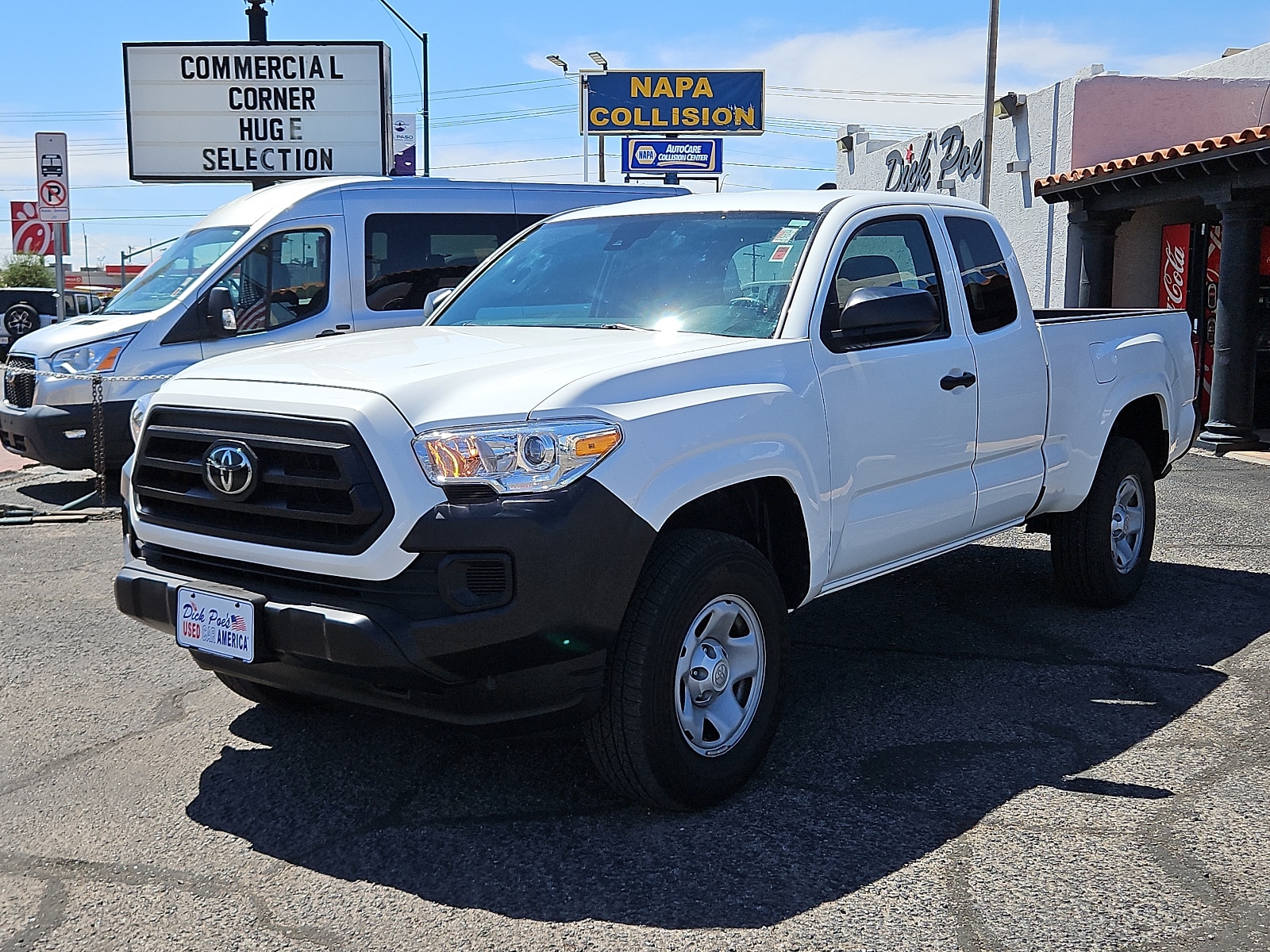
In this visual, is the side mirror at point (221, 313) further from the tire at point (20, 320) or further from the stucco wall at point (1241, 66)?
the tire at point (20, 320)

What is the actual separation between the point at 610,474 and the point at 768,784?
127 cm

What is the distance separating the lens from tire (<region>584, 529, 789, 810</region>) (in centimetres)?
365

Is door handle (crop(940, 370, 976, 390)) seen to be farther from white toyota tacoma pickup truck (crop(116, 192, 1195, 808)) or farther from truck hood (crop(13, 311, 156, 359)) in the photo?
truck hood (crop(13, 311, 156, 359))

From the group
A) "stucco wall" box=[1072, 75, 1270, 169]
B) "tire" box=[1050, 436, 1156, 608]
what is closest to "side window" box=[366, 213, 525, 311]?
"tire" box=[1050, 436, 1156, 608]

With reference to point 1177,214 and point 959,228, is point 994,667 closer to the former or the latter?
point 959,228

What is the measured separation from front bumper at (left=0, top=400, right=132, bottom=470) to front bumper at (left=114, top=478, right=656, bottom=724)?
6455 mm

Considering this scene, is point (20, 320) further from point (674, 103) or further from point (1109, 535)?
point (1109, 535)

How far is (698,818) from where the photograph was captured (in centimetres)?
387

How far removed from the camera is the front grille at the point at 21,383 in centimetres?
985

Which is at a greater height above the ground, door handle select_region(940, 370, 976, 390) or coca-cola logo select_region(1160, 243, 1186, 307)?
coca-cola logo select_region(1160, 243, 1186, 307)

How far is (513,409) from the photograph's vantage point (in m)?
3.50

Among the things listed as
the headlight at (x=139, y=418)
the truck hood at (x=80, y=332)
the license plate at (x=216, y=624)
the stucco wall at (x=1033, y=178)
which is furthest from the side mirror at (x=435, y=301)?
the stucco wall at (x=1033, y=178)

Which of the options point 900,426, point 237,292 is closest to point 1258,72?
point 237,292

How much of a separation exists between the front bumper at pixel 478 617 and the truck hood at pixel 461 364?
304mm
